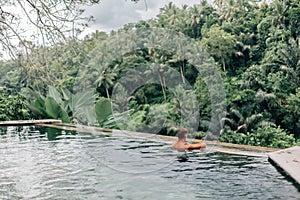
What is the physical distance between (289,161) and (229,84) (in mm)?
16805

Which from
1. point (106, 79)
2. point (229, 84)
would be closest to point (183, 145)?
point (106, 79)

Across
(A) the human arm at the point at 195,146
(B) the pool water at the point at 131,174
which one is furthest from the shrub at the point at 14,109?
(A) the human arm at the point at 195,146

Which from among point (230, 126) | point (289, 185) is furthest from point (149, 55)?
point (289, 185)

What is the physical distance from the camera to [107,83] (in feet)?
68.1

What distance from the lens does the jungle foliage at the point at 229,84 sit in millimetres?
12484

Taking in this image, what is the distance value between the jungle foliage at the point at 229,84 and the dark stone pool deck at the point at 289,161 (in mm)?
6087

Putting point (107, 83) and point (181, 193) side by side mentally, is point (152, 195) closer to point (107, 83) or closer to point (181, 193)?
point (181, 193)

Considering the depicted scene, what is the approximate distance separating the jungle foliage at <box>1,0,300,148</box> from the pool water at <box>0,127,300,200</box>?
15.0 ft

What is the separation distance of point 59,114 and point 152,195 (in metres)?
9.01

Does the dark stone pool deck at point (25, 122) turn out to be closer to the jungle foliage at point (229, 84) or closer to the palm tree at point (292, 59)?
the jungle foliage at point (229, 84)

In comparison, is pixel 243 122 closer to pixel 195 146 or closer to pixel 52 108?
pixel 52 108

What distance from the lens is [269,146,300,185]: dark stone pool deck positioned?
397cm

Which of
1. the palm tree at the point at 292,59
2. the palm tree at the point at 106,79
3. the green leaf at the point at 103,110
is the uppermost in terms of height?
the palm tree at the point at 292,59

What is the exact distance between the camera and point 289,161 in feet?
15.2
